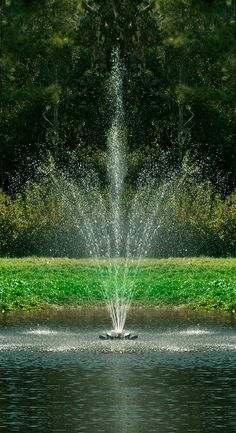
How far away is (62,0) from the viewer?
48.1m

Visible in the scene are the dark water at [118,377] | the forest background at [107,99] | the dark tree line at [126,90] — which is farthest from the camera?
the dark tree line at [126,90]

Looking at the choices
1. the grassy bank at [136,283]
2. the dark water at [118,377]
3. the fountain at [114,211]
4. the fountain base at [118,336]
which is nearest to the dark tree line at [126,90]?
the fountain at [114,211]

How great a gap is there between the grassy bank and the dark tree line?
12.8 metres

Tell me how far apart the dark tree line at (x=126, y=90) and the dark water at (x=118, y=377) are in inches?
986

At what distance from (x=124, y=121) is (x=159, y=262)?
1561 centimetres

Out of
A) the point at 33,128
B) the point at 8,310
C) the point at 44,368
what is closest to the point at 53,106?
the point at 33,128

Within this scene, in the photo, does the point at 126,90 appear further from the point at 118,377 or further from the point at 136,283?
the point at 118,377

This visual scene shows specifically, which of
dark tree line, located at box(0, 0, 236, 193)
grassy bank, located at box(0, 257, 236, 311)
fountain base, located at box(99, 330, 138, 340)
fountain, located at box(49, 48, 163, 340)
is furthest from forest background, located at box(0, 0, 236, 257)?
fountain base, located at box(99, 330, 138, 340)

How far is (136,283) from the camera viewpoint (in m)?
30.0

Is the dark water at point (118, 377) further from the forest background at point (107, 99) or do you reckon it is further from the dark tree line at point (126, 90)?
the dark tree line at point (126, 90)

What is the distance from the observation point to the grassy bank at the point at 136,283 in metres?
26.7

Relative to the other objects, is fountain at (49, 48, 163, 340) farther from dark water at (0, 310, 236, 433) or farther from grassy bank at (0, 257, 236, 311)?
dark water at (0, 310, 236, 433)

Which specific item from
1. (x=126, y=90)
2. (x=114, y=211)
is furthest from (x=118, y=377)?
(x=126, y=90)

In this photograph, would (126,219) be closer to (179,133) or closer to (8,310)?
(179,133)
